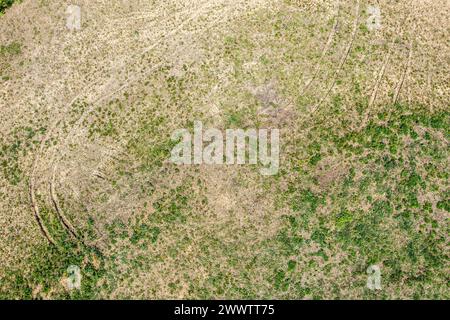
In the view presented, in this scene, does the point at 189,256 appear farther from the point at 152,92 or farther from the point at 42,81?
the point at 42,81

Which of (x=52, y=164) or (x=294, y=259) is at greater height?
(x=52, y=164)

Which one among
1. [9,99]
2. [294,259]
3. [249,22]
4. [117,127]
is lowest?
[294,259]

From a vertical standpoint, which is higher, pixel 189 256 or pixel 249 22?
pixel 249 22

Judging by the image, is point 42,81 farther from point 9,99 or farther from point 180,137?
point 180,137

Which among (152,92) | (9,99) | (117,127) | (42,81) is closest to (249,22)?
(152,92)

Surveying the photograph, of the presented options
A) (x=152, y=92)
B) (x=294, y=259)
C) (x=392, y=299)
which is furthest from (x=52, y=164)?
(x=392, y=299)
